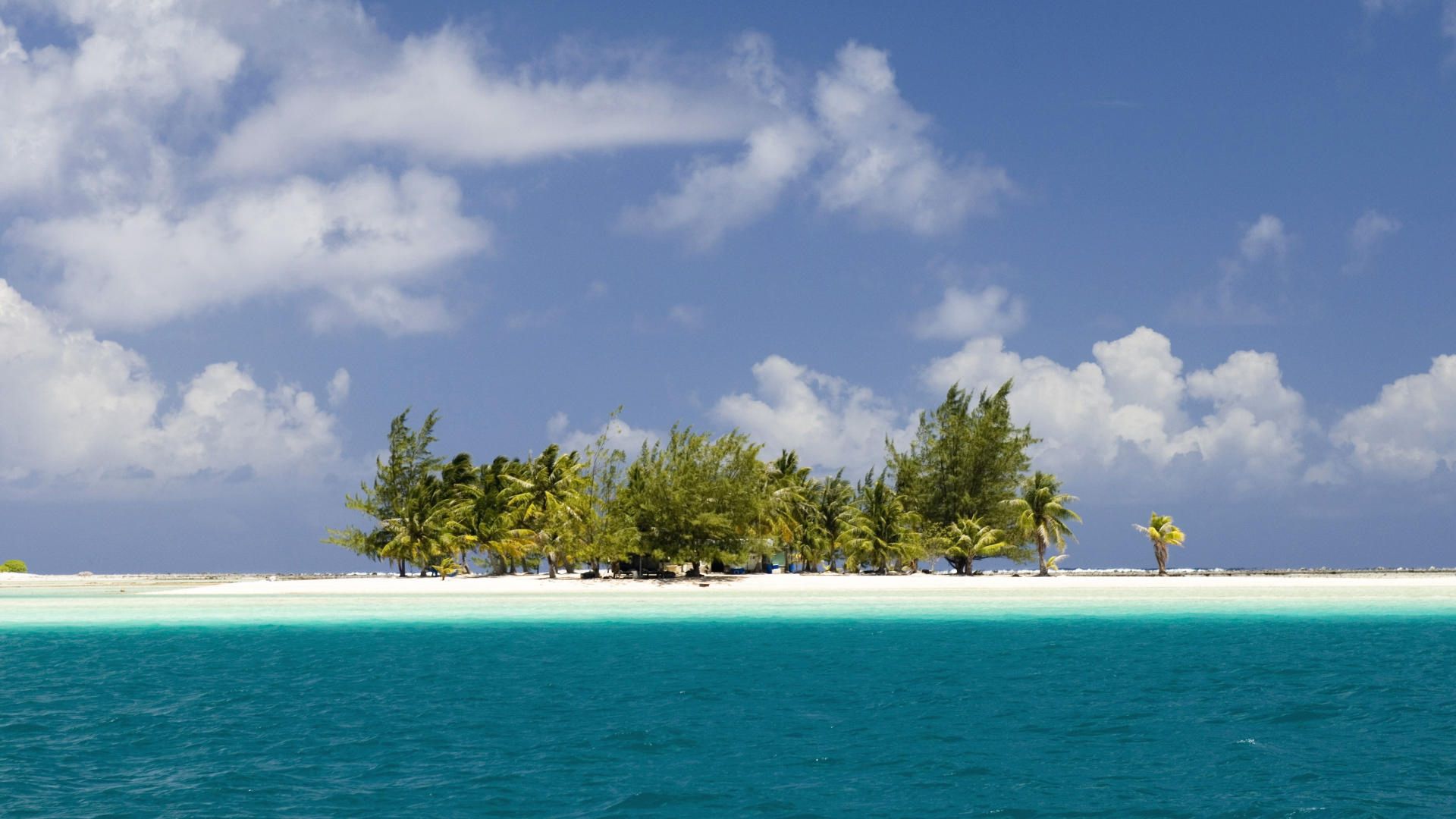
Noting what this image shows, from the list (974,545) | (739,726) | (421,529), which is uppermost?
(421,529)

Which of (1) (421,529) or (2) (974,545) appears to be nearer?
(1) (421,529)

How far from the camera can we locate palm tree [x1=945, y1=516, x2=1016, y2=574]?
68.4m

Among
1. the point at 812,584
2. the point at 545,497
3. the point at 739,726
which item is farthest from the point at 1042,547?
the point at 739,726

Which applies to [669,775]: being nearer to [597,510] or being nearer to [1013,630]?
[1013,630]

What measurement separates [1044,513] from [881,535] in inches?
397

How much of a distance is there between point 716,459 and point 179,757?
44462mm

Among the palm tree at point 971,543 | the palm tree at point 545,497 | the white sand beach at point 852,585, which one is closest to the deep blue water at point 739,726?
the white sand beach at point 852,585

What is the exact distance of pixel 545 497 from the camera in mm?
64938

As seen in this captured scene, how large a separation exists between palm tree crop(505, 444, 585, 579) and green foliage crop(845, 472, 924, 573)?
17060 mm

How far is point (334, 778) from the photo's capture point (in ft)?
51.8

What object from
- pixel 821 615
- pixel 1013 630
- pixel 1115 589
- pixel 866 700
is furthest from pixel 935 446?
pixel 866 700

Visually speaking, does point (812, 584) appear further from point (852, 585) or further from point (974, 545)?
point (974, 545)

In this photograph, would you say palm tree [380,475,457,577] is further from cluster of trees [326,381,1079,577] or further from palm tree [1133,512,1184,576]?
palm tree [1133,512,1184,576]

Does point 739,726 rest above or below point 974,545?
below
